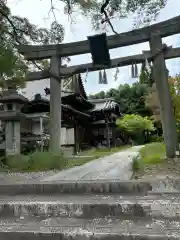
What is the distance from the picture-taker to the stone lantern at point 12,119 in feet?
33.8

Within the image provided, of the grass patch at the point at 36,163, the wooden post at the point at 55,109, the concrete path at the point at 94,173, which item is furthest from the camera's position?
the wooden post at the point at 55,109

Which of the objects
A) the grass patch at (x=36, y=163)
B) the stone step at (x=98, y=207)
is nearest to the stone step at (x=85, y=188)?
the stone step at (x=98, y=207)

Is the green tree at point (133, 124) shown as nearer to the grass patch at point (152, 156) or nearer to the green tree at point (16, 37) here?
the grass patch at point (152, 156)

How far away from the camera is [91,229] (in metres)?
3.10

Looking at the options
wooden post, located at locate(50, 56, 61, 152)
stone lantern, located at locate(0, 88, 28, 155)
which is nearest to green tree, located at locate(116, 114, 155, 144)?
stone lantern, located at locate(0, 88, 28, 155)

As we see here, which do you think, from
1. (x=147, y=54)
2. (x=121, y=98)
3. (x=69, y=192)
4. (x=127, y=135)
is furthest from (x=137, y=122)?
(x=69, y=192)

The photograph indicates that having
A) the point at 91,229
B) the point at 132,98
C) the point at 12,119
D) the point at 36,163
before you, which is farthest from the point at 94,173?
the point at 132,98

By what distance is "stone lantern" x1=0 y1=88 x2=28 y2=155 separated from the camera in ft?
33.8

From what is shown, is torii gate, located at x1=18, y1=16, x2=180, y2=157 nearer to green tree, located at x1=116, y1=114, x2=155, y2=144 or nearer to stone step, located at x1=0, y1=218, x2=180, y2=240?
stone step, located at x1=0, y1=218, x2=180, y2=240

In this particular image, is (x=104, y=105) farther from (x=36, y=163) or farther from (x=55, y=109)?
(x=36, y=163)

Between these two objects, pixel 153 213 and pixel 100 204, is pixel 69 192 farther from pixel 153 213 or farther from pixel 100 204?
pixel 153 213

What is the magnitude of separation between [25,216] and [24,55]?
7.32 meters

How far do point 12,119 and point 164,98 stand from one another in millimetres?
5032

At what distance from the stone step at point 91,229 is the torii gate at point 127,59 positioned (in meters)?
6.00
